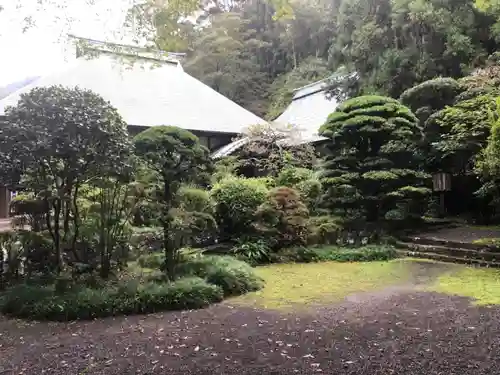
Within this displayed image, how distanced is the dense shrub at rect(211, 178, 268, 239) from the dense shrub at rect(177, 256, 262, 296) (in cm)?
251

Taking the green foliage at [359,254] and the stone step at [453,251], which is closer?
the stone step at [453,251]

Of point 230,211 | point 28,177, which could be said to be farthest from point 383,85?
point 28,177

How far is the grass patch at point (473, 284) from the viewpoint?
561 cm

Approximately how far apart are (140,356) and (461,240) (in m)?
7.48

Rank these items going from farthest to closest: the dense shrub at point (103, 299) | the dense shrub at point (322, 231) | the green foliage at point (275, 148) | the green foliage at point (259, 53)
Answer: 1. the green foliage at point (259, 53)
2. the green foliage at point (275, 148)
3. the dense shrub at point (322, 231)
4. the dense shrub at point (103, 299)

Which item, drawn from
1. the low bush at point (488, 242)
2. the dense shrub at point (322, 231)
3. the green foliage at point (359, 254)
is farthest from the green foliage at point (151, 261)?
the low bush at point (488, 242)

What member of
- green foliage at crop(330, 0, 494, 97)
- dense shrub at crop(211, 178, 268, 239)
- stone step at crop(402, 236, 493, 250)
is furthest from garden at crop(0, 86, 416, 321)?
green foliage at crop(330, 0, 494, 97)

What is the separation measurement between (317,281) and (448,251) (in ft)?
10.9

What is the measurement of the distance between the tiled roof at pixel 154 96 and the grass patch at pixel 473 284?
883 centimetres

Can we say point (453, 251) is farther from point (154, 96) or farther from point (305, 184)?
point (154, 96)

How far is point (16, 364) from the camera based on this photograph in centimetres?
367

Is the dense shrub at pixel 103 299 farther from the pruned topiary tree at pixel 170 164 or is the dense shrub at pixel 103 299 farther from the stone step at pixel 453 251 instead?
the stone step at pixel 453 251

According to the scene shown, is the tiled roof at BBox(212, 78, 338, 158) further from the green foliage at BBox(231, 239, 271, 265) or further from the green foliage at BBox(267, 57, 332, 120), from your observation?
the green foliage at BBox(231, 239, 271, 265)

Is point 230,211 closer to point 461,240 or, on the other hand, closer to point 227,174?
point 227,174
